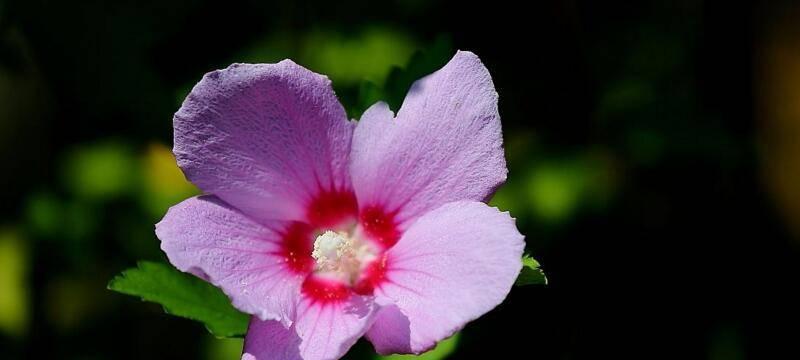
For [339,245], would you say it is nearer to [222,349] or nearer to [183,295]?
[183,295]

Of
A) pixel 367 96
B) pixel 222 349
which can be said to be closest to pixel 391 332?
pixel 367 96

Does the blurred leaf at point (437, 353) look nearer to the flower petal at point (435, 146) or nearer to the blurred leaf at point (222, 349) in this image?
the flower petal at point (435, 146)

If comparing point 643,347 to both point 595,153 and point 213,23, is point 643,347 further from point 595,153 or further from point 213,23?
point 213,23

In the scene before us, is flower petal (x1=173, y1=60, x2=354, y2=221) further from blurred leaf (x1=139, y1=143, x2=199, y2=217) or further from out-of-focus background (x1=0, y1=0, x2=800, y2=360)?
blurred leaf (x1=139, y1=143, x2=199, y2=217)

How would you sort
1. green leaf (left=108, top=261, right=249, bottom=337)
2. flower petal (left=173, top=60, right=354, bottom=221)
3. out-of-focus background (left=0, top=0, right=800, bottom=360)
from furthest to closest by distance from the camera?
out-of-focus background (left=0, top=0, right=800, bottom=360)
green leaf (left=108, top=261, right=249, bottom=337)
flower petal (left=173, top=60, right=354, bottom=221)

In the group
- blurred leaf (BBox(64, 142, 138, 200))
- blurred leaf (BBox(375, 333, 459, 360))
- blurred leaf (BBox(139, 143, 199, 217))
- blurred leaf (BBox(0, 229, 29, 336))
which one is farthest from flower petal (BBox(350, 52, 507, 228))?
blurred leaf (BBox(0, 229, 29, 336))

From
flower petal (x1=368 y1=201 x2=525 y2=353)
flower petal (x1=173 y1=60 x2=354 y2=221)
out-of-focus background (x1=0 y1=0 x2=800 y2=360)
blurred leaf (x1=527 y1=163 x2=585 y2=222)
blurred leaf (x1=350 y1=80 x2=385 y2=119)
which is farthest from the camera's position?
blurred leaf (x1=527 y1=163 x2=585 y2=222)

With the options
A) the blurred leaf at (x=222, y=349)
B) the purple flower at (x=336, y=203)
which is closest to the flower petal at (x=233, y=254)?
the purple flower at (x=336, y=203)
